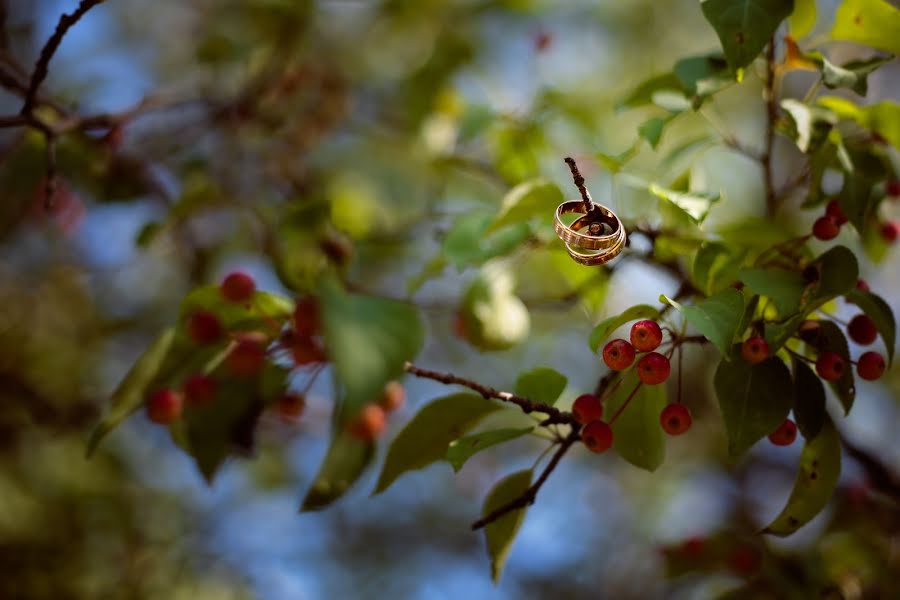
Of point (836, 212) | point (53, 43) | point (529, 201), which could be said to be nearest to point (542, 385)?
point (529, 201)

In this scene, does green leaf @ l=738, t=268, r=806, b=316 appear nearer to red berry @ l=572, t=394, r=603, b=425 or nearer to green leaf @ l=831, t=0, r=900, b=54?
red berry @ l=572, t=394, r=603, b=425

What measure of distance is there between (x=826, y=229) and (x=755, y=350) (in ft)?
0.99

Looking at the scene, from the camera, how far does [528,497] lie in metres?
0.97

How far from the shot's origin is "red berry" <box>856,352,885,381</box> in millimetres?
961

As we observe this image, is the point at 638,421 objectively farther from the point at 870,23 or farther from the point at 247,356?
the point at 870,23

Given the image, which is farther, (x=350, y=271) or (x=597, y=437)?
(x=350, y=271)

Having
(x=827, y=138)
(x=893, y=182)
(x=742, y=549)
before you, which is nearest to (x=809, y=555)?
(x=742, y=549)

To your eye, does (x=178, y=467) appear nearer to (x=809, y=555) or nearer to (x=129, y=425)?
(x=129, y=425)

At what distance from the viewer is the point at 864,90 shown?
96cm

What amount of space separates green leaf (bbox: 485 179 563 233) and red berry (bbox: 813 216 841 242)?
13.8 inches

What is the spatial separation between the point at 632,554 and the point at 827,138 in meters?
2.33

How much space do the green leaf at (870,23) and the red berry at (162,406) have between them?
1.10 meters

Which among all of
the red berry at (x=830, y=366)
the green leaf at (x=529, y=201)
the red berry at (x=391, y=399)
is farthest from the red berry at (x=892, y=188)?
the red berry at (x=391, y=399)

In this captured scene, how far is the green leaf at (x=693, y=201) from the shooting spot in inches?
34.5
